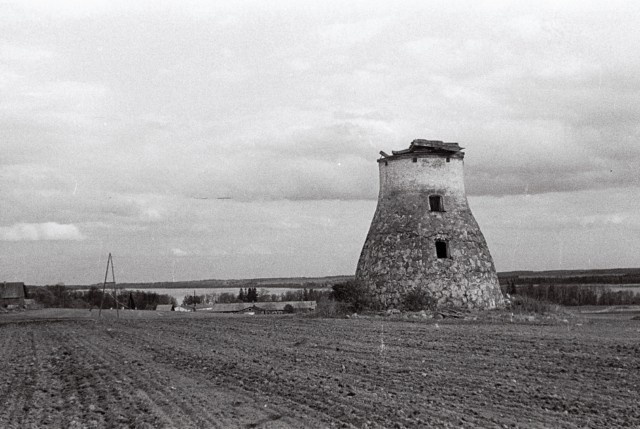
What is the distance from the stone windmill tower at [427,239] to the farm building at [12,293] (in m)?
41.6

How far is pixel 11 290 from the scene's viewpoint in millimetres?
61469

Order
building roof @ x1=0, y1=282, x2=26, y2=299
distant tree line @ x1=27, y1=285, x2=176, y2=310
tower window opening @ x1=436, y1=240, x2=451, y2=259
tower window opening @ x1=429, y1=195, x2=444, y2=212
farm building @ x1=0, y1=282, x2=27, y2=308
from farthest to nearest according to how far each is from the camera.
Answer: distant tree line @ x1=27, y1=285, x2=176, y2=310, building roof @ x1=0, y1=282, x2=26, y2=299, farm building @ x1=0, y1=282, x2=27, y2=308, tower window opening @ x1=429, y1=195, x2=444, y2=212, tower window opening @ x1=436, y1=240, x2=451, y2=259

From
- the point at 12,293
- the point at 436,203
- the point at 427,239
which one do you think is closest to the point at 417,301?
the point at 427,239

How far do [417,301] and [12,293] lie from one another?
152 feet

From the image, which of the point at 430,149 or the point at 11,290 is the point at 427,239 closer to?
the point at 430,149

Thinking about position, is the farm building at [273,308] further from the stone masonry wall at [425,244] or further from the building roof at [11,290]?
the building roof at [11,290]

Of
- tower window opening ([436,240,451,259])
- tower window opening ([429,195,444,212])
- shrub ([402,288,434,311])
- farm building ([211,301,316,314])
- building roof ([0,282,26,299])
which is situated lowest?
farm building ([211,301,316,314])

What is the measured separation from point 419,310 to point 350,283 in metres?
3.00

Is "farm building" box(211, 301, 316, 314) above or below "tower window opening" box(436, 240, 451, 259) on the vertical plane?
below

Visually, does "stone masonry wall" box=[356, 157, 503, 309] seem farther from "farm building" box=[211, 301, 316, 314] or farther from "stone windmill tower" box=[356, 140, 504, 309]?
"farm building" box=[211, 301, 316, 314]

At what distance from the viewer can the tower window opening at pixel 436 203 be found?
27.0m

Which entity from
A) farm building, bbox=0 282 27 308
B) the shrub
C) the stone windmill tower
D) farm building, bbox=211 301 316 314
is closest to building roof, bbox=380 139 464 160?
the stone windmill tower

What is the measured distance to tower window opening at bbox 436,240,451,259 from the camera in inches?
1043

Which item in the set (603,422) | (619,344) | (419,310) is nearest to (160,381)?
(603,422)
